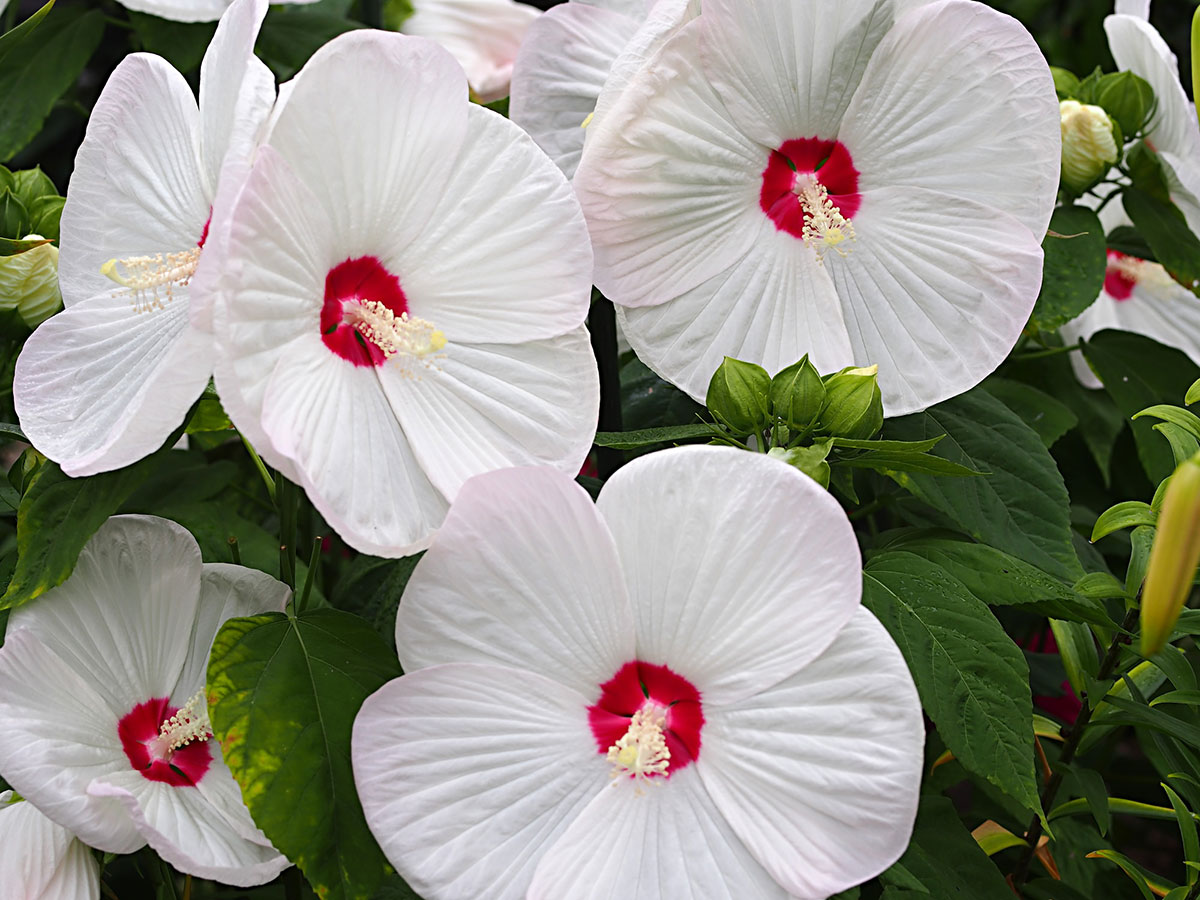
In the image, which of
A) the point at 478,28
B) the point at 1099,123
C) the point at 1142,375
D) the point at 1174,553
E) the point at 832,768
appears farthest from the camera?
the point at 478,28

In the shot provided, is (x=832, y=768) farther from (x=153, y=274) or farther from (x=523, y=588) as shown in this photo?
(x=153, y=274)

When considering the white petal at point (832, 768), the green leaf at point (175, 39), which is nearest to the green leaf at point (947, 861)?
the white petal at point (832, 768)

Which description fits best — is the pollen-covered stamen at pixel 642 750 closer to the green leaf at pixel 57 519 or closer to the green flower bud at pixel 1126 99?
the green leaf at pixel 57 519

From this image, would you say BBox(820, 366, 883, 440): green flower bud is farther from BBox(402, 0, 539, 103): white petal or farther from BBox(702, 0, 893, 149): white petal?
BBox(402, 0, 539, 103): white petal

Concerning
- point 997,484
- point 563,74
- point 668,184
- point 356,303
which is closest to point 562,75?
point 563,74

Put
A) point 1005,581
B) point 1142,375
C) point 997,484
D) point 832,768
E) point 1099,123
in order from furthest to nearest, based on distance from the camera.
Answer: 1. point 1142,375
2. point 1099,123
3. point 997,484
4. point 1005,581
5. point 832,768

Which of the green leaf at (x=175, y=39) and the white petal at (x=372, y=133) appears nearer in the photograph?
the white petal at (x=372, y=133)

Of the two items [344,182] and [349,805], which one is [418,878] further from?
[344,182]
